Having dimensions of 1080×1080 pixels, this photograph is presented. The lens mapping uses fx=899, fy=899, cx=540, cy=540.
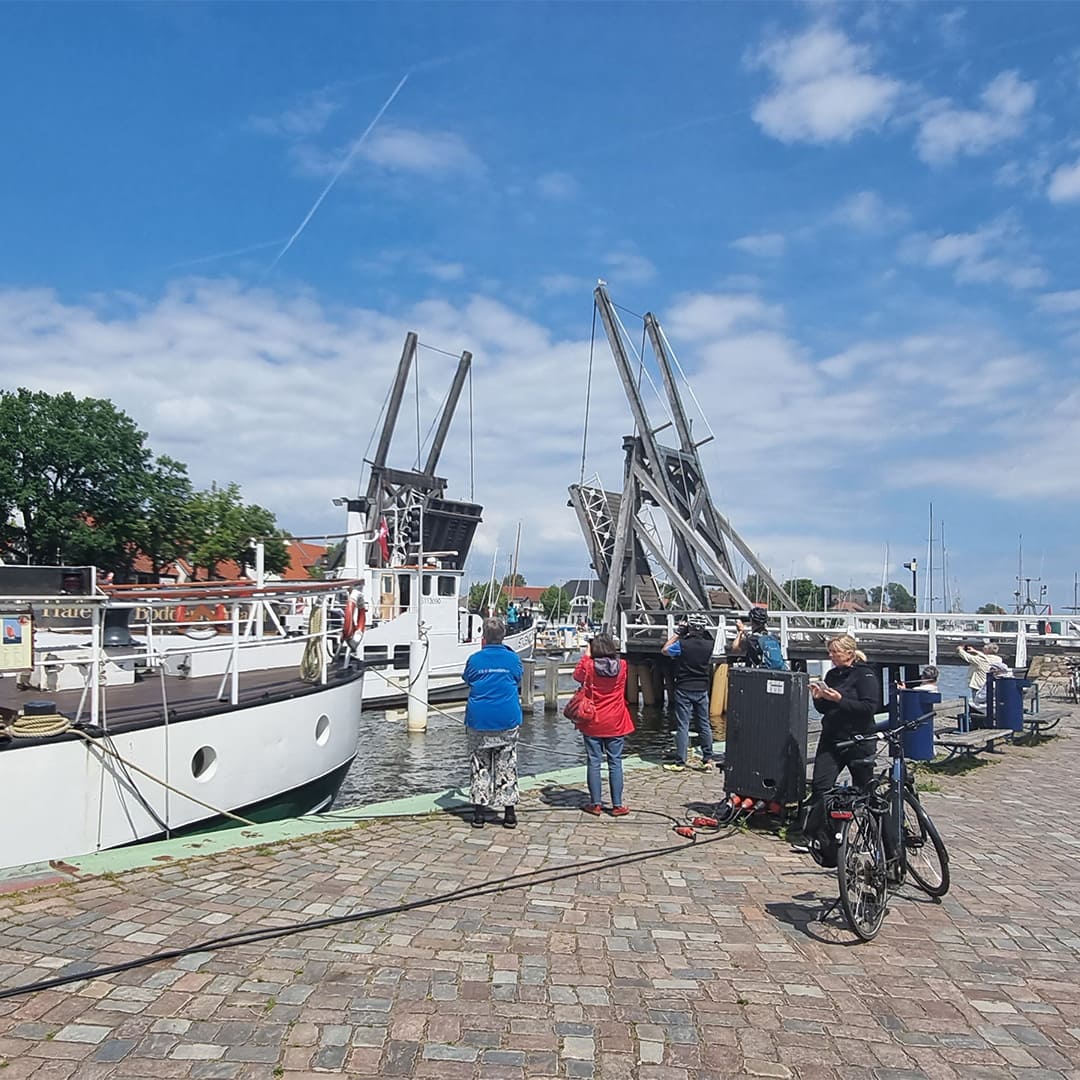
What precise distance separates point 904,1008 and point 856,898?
0.86 meters

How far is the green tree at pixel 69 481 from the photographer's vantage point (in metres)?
35.2

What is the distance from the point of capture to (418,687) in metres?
22.9

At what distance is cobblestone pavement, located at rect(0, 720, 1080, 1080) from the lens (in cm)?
360

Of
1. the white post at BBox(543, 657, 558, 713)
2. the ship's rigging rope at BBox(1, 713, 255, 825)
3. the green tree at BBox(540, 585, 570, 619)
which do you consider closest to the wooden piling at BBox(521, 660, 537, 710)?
the white post at BBox(543, 657, 558, 713)

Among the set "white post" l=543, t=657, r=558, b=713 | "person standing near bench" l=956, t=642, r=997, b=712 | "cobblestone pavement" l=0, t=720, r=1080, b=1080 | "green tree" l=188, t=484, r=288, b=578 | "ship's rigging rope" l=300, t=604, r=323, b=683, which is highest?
"green tree" l=188, t=484, r=288, b=578

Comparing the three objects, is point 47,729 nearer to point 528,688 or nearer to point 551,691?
point 528,688

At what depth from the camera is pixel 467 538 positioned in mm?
36656

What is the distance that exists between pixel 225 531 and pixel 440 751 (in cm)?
2198

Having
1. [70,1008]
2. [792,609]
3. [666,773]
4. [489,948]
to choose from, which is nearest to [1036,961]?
[489,948]

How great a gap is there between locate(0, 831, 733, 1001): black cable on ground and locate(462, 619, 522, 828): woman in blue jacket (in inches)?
43.6

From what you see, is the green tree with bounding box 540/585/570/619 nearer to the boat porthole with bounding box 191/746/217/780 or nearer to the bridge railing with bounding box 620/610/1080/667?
the bridge railing with bounding box 620/610/1080/667

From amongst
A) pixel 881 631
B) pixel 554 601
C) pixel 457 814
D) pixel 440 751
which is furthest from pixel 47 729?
pixel 554 601

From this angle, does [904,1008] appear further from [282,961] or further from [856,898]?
[282,961]

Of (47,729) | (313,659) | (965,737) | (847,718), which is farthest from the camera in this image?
(965,737)
